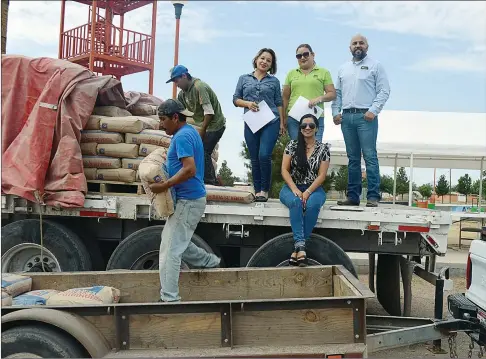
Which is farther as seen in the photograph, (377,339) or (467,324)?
(467,324)

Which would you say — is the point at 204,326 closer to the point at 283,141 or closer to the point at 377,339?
the point at 377,339

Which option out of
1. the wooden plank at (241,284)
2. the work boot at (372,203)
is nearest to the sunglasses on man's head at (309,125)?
the work boot at (372,203)

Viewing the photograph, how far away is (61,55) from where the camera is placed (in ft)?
55.2

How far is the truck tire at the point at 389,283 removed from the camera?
5.87 metres

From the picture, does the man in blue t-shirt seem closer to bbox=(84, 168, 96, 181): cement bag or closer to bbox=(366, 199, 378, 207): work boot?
bbox=(84, 168, 96, 181): cement bag

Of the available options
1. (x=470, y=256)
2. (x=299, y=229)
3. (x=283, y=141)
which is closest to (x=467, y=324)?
(x=470, y=256)

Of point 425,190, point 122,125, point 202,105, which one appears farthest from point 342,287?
point 425,190

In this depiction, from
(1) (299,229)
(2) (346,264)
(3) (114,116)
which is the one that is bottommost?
(2) (346,264)

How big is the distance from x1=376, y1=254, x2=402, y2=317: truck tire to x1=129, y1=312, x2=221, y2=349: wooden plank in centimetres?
312

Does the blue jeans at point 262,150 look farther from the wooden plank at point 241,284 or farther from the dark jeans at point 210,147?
the wooden plank at point 241,284

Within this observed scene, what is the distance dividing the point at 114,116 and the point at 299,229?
8.58 ft

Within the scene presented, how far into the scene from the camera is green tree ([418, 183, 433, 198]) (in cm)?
4138

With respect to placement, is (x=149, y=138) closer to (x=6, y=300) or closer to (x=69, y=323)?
(x=6, y=300)

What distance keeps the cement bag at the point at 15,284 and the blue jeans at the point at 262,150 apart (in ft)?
9.11
